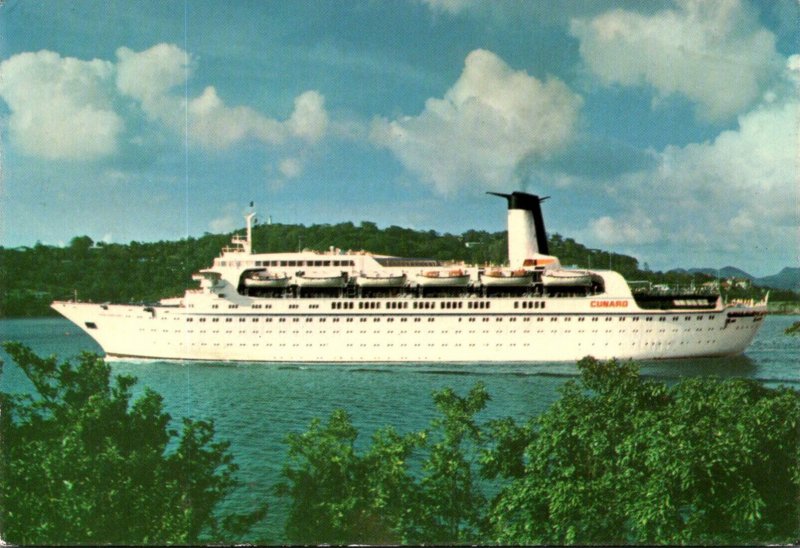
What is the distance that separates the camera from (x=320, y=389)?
1731 centimetres

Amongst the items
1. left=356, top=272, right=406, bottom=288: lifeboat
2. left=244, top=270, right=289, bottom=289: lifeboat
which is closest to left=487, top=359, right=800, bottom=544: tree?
left=356, top=272, right=406, bottom=288: lifeboat

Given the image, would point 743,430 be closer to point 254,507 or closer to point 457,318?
point 254,507

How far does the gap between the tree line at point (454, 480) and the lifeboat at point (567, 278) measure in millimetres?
13164

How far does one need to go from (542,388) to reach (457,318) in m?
5.19

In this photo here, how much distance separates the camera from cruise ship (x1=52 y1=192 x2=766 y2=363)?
2141 cm

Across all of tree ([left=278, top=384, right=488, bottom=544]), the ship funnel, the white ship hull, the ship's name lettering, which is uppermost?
the ship funnel

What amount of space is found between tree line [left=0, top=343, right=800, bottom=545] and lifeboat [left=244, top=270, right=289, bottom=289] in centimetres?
1394

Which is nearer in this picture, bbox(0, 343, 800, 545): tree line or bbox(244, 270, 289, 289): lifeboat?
bbox(0, 343, 800, 545): tree line

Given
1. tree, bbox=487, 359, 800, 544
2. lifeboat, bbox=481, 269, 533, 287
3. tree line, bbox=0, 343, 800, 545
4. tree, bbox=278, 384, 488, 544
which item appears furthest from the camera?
lifeboat, bbox=481, 269, 533, 287

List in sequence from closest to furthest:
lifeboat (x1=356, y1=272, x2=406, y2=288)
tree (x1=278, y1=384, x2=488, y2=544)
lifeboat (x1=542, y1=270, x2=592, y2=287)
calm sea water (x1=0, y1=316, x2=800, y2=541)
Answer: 1. tree (x1=278, y1=384, x2=488, y2=544)
2. calm sea water (x1=0, y1=316, x2=800, y2=541)
3. lifeboat (x1=542, y1=270, x2=592, y2=287)
4. lifeboat (x1=356, y1=272, x2=406, y2=288)

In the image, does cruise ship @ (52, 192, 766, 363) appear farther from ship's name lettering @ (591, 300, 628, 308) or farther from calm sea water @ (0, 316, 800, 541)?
calm sea water @ (0, 316, 800, 541)

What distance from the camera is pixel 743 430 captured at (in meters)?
7.15

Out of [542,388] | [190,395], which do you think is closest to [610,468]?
[542,388]

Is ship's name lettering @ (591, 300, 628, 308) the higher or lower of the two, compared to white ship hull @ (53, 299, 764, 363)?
higher
